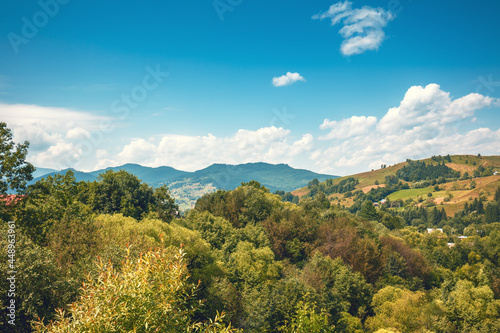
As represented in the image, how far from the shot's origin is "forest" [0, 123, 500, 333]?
37.7 feet

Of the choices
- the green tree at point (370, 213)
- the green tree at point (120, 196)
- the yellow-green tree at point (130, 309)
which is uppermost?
the green tree at point (120, 196)

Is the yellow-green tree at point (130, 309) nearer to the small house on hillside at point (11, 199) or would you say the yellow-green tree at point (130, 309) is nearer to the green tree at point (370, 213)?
the small house on hillside at point (11, 199)

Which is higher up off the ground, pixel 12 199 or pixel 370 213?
pixel 12 199

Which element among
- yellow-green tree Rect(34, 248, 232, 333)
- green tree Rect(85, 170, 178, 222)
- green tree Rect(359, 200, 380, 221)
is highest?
green tree Rect(85, 170, 178, 222)

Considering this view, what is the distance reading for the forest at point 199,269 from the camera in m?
11.5

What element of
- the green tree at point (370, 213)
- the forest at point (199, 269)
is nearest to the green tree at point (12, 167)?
the forest at point (199, 269)

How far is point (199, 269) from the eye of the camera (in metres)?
34.7

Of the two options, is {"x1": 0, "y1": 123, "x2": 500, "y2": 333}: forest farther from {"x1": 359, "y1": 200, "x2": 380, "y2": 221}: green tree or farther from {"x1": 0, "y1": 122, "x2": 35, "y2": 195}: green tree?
{"x1": 359, "y1": 200, "x2": 380, "y2": 221}: green tree

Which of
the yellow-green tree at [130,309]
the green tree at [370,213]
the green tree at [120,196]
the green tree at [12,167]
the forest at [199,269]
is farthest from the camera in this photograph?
the green tree at [370,213]

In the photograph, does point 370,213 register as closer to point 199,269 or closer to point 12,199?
point 199,269

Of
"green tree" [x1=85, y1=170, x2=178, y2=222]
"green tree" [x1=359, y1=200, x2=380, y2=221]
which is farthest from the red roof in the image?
"green tree" [x1=359, y1=200, x2=380, y2=221]

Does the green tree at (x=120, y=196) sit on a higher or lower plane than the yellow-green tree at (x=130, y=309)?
higher

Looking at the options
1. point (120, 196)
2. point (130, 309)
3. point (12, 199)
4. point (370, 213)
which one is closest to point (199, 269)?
point (120, 196)

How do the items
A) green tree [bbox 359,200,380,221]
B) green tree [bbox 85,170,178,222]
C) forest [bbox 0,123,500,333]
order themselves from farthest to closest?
green tree [bbox 359,200,380,221]
green tree [bbox 85,170,178,222]
forest [bbox 0,123,500,333]
